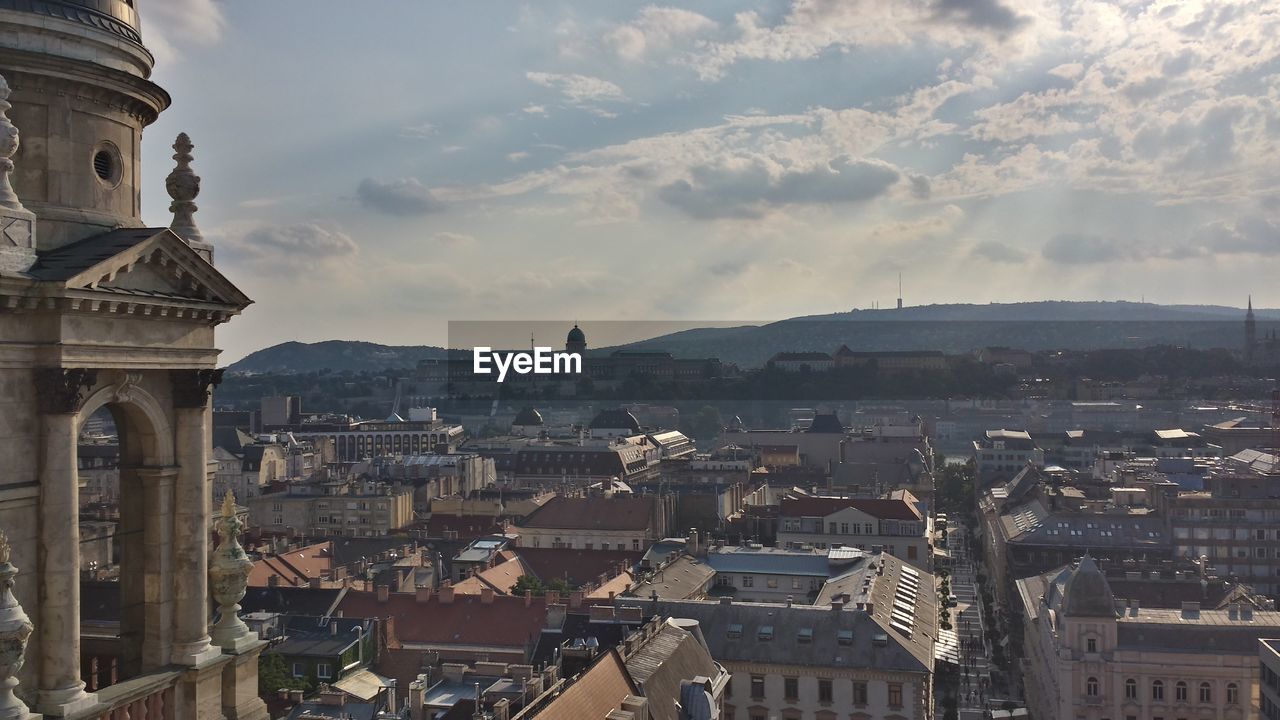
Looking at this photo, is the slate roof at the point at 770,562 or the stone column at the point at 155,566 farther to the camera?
the slate roof at the point at 770,562

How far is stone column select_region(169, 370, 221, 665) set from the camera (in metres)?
14.2

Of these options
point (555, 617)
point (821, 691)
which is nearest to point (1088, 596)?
point (821, 691)

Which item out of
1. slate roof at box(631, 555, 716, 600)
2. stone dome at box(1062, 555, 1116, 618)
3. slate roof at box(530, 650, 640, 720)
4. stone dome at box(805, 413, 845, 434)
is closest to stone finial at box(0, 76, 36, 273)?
slate roof at box(530, 650, 640, 720)

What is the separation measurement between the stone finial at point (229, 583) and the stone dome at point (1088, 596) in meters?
49.2

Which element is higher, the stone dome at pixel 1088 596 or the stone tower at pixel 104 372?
the stone tower at pixel 104 372

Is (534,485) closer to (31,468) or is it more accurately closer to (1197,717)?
(1197,717)

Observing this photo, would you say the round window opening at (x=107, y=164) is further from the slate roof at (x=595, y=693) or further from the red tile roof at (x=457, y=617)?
the red tile roof at (x=457, y=617)

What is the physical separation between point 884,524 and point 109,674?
250 ft

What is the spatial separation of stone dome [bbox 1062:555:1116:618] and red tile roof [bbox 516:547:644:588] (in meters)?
28.5

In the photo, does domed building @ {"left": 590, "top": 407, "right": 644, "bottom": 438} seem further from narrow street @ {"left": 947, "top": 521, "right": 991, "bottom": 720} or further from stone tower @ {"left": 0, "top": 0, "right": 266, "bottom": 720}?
stone tower @ {"left": 0, "top": 0, "right": 266, "bottom": 720}

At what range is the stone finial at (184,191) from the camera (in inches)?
588

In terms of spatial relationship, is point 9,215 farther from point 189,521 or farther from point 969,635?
point 969,635

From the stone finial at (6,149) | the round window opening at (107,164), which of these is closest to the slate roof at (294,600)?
the round window opening at (107,164)

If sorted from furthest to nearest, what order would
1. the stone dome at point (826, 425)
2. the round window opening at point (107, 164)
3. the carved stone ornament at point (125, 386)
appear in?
the stone dome at point (826, 425)
the round window opening at point (107, 164)
the carved stone ornament at point (125, 386)
